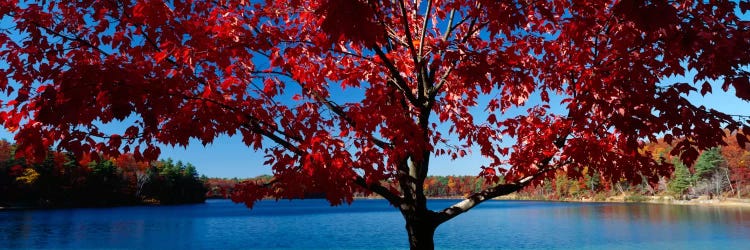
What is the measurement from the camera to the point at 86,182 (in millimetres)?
80938

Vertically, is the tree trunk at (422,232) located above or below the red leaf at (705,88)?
below

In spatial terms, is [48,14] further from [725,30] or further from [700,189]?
[700,189]

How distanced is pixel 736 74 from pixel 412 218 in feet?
12.0

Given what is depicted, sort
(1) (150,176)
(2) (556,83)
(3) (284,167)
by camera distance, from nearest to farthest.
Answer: (3) (284,167) < (2) (556,83) < (1) (150,176)

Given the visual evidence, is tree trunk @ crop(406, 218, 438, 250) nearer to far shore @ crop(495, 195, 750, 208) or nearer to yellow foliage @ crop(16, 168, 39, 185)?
yellow foliage @ crop(16, 168, 39, 185)

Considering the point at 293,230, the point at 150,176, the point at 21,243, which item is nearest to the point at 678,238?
the point at 293,230

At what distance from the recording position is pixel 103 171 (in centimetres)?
8100

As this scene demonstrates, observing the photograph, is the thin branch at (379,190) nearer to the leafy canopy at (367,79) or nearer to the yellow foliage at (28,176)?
the leafy canopy at (367,79)

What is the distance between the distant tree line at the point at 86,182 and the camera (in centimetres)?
6932

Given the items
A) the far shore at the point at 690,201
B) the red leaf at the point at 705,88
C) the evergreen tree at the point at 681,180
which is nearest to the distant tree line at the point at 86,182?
the red leaf at the point at 705,88

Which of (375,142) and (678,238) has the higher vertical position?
(375,142)

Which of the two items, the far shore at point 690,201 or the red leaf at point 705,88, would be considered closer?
the red leaf at point 705,88

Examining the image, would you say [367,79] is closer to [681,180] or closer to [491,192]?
[491,192]

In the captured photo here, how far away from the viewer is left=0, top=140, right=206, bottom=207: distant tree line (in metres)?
69.3
